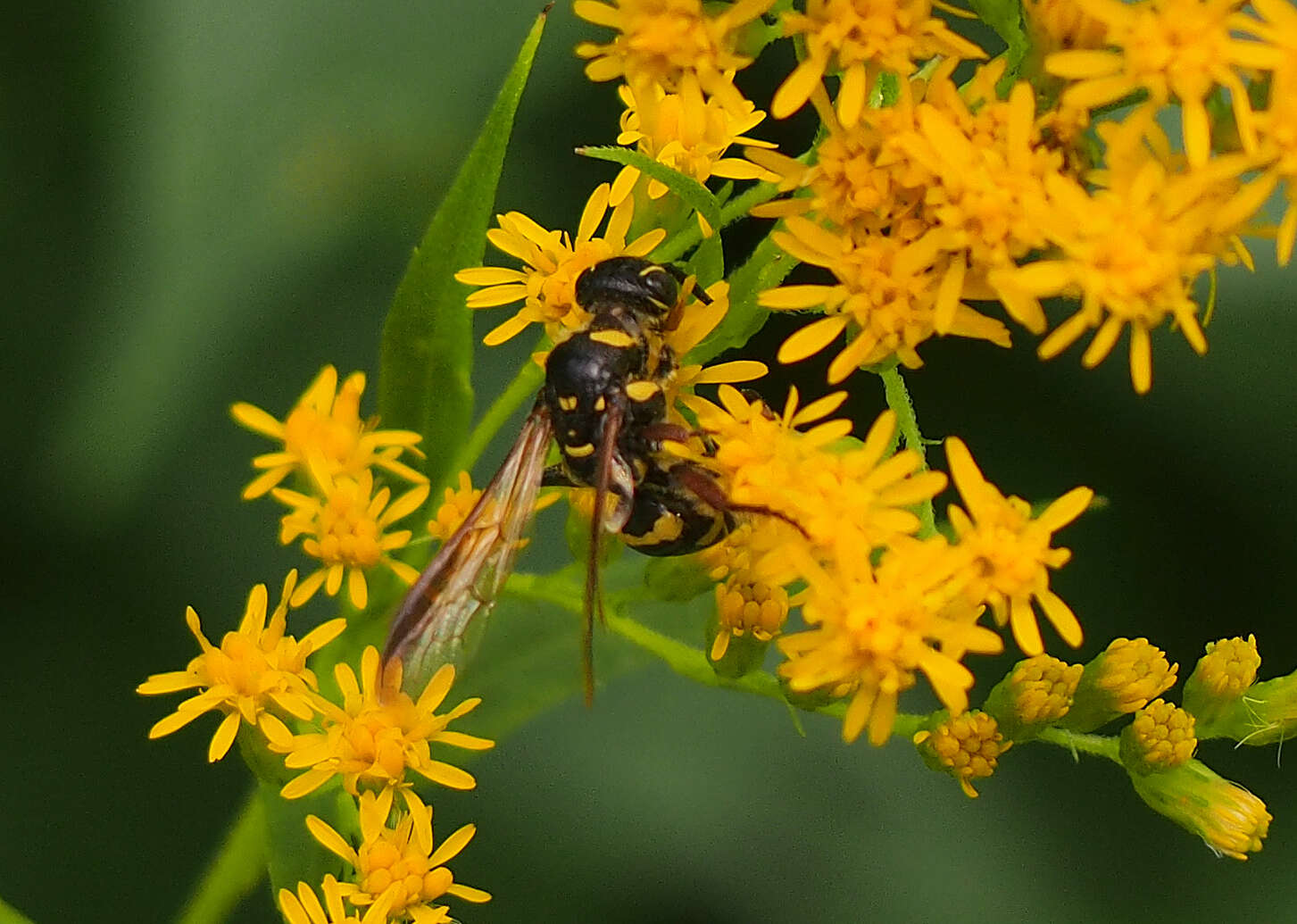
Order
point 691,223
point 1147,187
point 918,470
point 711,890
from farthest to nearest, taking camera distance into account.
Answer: point 711,890, point 691,223, point 918,470, point 1147,187

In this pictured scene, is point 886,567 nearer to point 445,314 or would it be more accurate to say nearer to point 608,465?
point 608,465

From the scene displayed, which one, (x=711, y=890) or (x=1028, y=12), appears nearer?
(x=1028, y=12)

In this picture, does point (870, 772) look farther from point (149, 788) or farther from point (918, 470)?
point (149, 788)

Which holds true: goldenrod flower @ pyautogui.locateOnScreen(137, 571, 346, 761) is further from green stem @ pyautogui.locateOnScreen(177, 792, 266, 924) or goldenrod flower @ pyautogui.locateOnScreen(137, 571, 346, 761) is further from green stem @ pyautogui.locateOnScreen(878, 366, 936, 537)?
green stem @ pyautogui.locateOnScreen(878, 366, 936, 537)

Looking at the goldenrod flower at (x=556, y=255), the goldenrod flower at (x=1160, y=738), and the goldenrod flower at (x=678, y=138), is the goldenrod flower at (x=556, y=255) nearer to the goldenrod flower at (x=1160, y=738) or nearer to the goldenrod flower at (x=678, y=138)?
the goldenrod flower at (x=678, y=138)

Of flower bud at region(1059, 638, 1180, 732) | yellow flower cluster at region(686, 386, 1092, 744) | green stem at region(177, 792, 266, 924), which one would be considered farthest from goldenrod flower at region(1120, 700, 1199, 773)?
green stem at region(177, 792, 266, 924)

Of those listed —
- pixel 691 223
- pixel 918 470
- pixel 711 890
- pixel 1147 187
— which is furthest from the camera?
pixel 711 890

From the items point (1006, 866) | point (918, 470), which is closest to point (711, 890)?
point (1006, 866)
